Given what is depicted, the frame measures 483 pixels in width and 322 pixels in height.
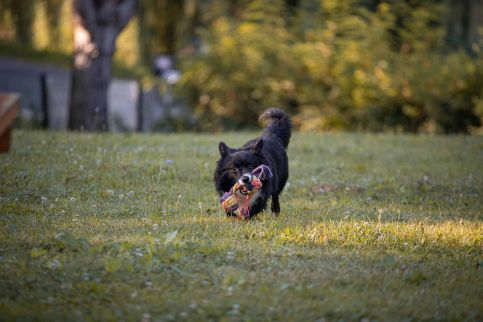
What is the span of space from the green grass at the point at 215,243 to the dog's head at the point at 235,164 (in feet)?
1.26

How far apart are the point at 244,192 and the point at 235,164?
0.36 metres

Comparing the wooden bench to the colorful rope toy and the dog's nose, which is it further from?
the dog's nose

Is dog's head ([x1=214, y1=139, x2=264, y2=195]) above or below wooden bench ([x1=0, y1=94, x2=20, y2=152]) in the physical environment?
above

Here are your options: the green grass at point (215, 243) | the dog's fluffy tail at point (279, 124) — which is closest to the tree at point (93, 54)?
the green grass at point (215, 243)

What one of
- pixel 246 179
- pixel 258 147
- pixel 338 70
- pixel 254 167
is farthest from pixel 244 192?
pixel 338 70

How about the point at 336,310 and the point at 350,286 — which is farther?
the point at 350,286

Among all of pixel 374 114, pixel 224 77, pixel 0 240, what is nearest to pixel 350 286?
pixel 0 240

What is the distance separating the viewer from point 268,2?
1944 centimetres

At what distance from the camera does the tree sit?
46.2 feet

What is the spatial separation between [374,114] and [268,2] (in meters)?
4.51

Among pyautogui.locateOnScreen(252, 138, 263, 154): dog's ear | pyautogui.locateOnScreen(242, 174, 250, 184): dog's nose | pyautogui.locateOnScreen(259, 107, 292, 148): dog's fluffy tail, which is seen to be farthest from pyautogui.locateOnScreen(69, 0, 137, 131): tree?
pyautogui.locateOnScreen(242, 174, 250, 184): dog's nose

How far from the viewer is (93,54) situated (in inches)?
561

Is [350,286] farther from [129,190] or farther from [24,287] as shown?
[129,190]

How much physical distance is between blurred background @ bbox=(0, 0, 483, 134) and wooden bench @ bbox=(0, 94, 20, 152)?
5.94 meters
